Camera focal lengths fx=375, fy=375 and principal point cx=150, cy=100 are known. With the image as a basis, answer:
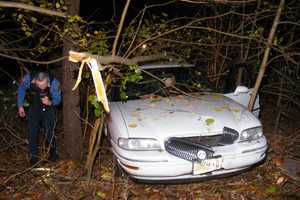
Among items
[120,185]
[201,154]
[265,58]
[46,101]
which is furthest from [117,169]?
[265,58]

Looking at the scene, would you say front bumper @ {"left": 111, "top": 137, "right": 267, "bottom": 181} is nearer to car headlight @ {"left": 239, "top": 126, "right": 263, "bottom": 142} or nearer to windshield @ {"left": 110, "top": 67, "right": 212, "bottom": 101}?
car headlight @ {"left": 239, "top": 126, "right": 263, "bottom": 142}

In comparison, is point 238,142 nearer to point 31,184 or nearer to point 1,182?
point 31,184

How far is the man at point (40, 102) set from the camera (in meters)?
5.55

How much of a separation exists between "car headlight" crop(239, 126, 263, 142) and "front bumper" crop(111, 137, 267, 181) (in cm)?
7

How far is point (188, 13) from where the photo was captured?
1043 cm

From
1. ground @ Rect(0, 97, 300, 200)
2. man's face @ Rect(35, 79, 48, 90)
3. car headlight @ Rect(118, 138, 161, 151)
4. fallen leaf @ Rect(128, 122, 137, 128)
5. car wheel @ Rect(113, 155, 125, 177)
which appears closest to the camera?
car headlight @ Rect(118, 138, 161, 151)

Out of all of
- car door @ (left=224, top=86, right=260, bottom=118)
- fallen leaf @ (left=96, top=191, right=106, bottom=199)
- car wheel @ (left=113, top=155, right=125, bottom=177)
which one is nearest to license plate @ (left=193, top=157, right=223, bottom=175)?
car wheel @ (left=113, top=155, right=125, bottom=177)

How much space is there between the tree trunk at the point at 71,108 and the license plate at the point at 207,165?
6.44 feet

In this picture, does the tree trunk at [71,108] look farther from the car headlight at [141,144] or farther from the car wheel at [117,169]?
the car headlight at [141,144]

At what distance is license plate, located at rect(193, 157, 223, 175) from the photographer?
4273mm

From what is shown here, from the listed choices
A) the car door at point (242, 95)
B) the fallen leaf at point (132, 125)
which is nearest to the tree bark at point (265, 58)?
the car door at point (242, 95)

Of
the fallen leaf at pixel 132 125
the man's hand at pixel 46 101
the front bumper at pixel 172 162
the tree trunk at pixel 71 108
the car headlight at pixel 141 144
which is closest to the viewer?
the front bumper at pixel 172 162

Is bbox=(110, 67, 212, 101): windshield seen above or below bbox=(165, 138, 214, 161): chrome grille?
above

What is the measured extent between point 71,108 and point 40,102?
663 millimetres
